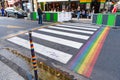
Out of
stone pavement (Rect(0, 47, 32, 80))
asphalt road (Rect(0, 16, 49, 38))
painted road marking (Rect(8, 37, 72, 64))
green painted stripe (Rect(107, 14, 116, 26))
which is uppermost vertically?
green painted stripe (Rect(107, 14, 116, 26))

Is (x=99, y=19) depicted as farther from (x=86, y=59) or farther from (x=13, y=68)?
(x=13, y=68)

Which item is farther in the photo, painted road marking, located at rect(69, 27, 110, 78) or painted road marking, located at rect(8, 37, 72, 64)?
painted road marking, located at rect(8, 37, 72, 64)

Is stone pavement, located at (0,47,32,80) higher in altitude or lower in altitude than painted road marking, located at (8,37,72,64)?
lower

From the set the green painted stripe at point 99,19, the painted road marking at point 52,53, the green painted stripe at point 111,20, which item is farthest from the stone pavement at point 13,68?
the green painted stripe at point 99,19

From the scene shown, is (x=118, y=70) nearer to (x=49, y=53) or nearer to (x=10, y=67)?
(x=49, y=53)

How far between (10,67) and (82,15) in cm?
1798

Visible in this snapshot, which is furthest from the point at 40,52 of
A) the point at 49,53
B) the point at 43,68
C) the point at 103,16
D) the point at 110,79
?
the point at 103,16

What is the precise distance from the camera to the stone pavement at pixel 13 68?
4230 mm

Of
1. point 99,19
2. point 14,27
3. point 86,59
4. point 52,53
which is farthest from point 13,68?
point 99,19

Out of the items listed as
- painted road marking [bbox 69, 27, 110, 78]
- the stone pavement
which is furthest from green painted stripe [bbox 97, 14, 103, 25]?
the stone pavement

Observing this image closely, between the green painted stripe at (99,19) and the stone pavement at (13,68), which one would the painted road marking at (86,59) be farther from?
the green painted stripe at (99,19)

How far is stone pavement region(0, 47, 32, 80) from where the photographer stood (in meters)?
4.23

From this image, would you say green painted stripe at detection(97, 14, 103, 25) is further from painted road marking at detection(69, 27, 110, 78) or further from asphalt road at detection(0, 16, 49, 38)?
painted road marking at detection(69, 27, 110, 78)

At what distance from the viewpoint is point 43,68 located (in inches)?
187
